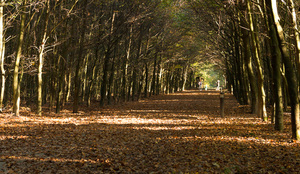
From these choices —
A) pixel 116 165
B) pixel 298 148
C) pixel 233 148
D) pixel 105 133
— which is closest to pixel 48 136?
pixel 105 133

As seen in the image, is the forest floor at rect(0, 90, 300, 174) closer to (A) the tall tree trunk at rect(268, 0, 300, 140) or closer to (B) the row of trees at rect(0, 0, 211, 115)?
(A) the tall tree trunk at rect(268, 0, 300, 140)

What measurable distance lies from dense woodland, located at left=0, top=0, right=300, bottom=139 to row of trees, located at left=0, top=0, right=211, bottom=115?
0.07 metres

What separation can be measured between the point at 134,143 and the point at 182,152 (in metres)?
1.93

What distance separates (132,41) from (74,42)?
8.59 m

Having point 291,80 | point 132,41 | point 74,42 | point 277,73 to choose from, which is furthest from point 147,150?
point 132,41

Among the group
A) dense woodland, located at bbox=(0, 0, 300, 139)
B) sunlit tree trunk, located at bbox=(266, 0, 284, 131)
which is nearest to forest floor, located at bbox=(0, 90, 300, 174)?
sunlit tree trunk, located at bbox=(266, 0, 284, 131)

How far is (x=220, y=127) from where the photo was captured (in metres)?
13.0

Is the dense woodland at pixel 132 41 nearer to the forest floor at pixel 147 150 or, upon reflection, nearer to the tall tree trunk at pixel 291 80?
the tall tree trunk at pixel 291 80

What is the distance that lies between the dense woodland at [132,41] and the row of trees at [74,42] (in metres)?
0.07

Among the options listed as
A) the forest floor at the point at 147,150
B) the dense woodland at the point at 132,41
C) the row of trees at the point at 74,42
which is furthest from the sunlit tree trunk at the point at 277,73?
the row of trees at the point at 74,42

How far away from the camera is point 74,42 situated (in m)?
22.4

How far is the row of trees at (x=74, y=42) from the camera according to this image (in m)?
17.5

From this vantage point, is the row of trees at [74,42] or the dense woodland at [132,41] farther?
the row of trees at [74,42]

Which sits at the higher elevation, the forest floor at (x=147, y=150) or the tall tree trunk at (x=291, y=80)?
the tall tree trunk at (x=291, y=80)
